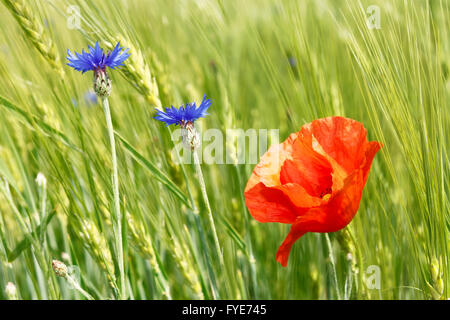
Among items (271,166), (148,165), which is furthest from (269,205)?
(148,165)

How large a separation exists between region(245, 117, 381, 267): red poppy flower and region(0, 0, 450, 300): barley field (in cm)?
4

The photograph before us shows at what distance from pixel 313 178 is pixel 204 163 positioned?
246mm

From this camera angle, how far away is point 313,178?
0.46 m

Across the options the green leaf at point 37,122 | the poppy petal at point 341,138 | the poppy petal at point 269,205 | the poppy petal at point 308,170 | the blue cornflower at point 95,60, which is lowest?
the poppy petal at point 269,205

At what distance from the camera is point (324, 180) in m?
0.46

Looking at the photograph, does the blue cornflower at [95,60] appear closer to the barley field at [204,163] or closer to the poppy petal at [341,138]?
the barley field at [204,163]

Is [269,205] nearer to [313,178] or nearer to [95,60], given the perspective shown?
[313,178]

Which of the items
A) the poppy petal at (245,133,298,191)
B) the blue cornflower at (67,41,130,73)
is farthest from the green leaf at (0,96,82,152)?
the poppy petal at (245,133,298,191)

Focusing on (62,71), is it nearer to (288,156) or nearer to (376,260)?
(288,156)

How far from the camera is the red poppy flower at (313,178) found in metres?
0.39

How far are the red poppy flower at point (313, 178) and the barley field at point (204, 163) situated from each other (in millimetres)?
36

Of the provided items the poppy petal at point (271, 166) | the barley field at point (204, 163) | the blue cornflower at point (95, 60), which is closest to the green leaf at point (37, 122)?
the barley field at point (204, 163)
